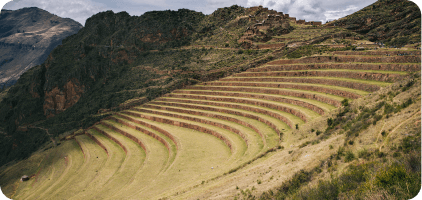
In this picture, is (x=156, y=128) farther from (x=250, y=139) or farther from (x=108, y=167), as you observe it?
(x=250, y=139)

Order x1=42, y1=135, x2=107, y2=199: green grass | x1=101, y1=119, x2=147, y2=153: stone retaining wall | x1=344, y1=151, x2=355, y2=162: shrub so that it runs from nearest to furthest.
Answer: x1=344, y1=151, x2=355, y2=162: shrub → x1=42, y1=135, x2=107, y2=199: green grass → x1=101, y1=119, x2=147, y2=153: stone retaining wall

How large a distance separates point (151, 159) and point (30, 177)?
17195 millimetres

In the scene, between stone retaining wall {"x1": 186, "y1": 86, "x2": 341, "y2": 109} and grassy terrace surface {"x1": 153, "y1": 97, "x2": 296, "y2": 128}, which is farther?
grassy terrace surface {"x1": 153, "y1": 97, "x2": 296, "y2": 128}

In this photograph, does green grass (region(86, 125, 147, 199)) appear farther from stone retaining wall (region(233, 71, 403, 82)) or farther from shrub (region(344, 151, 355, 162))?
stone retaining wall (region(233, 71, 403, 82))

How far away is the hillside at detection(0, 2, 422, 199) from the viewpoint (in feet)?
20.3

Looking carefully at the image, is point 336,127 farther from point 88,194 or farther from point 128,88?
point 128,88

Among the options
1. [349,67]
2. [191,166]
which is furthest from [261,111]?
[349,67]

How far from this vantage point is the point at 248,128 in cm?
1563

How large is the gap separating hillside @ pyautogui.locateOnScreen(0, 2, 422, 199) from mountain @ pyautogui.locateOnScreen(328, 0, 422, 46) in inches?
148

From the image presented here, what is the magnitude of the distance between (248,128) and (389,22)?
100 feet

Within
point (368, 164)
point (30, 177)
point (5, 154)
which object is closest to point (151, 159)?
point (368, 164)

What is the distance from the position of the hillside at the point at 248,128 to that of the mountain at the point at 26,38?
10398 centimetres

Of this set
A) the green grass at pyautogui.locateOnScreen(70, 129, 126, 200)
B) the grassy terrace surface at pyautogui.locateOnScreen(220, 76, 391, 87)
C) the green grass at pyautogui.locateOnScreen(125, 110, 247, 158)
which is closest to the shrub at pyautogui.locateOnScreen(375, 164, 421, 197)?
the green grass at pyautogui.locateOnScreen(125, 110, 247, 158)

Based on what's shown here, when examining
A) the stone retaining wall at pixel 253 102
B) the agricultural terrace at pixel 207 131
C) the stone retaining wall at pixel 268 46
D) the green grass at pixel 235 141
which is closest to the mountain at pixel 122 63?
the stone retaining wall at pixel 268 46
